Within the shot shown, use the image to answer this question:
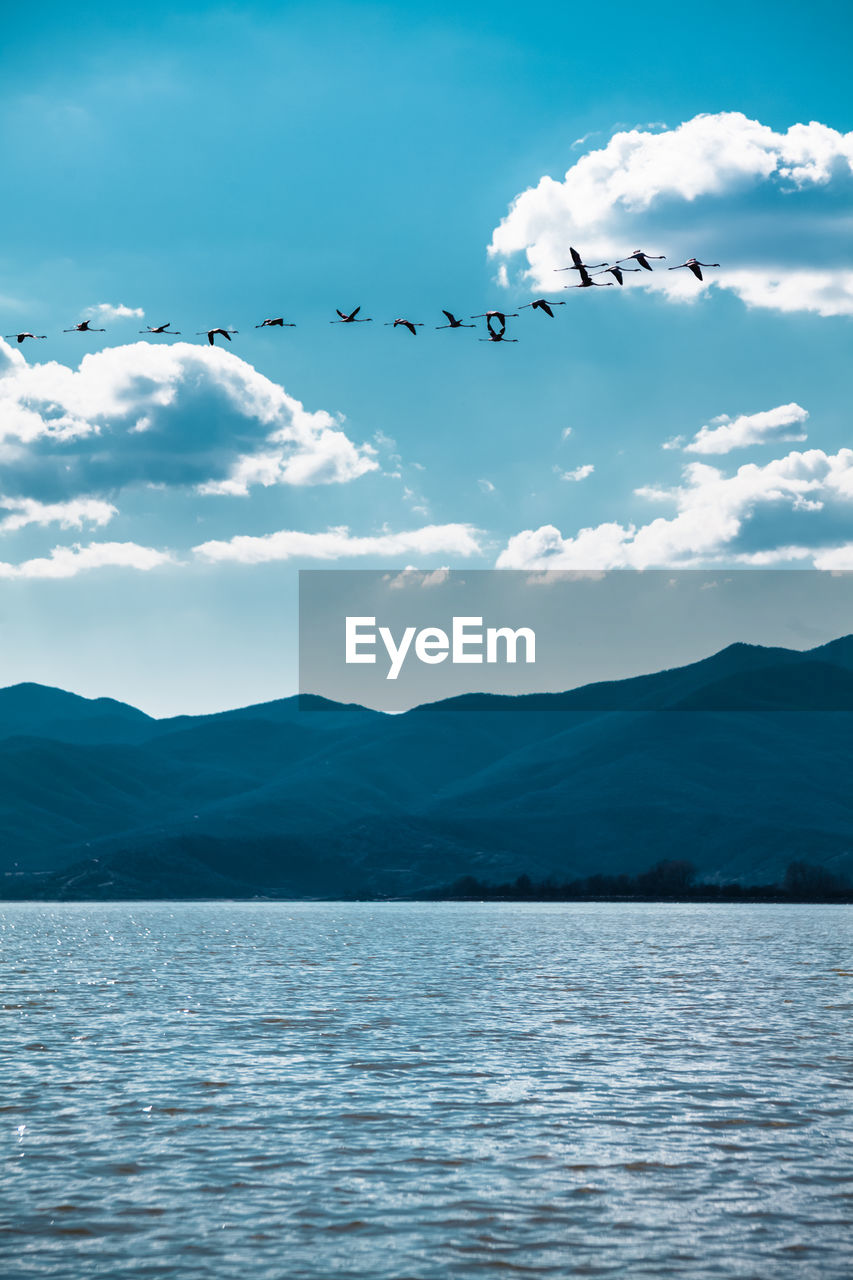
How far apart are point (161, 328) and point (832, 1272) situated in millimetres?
47019

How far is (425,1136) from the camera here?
120 feet

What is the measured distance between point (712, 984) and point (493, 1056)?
44.0m

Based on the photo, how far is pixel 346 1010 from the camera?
7056 centimetres

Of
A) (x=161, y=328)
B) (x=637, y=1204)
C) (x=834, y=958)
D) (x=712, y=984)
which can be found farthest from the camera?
(x=834, y=958)

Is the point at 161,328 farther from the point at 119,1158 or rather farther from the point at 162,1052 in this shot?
the point at 119,1158

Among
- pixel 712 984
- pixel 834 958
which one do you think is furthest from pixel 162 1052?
pixel 834 958

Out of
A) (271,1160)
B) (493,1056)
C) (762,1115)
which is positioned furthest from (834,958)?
(271,1160)

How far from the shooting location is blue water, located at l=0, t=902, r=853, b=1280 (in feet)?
85.6

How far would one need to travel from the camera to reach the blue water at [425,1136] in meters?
26.1

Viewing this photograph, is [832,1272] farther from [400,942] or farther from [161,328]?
[400,942]

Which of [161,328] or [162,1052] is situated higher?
[161,328]

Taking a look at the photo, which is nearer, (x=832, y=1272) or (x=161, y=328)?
(x=832, y=1272)

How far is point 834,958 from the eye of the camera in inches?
5049

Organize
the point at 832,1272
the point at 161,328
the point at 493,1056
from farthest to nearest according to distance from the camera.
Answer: the point at 161,328 → the point at 493,1056 → the point at 832,1272
